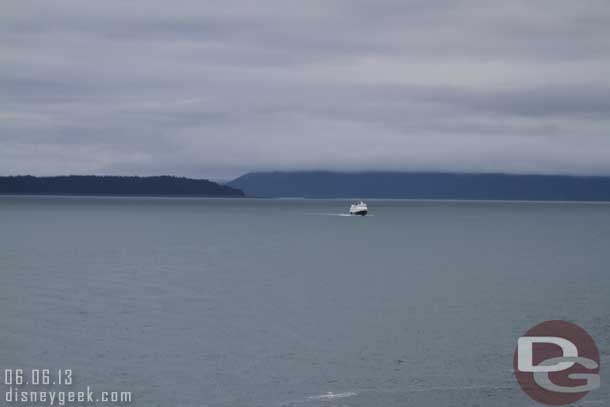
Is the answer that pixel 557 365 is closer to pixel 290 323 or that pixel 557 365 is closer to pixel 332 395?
pixel 332 395

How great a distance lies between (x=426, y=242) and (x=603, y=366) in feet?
291

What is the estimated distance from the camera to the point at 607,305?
159 ft

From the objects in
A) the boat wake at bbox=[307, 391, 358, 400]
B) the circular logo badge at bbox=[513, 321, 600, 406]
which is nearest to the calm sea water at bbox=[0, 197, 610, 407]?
the boat wake at bbox=[307, 391, 358, 400]

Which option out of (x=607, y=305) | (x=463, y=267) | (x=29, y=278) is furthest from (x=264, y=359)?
(x=463, y=267)

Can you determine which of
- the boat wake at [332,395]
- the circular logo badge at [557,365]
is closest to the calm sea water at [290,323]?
the boat wake at [332,395]

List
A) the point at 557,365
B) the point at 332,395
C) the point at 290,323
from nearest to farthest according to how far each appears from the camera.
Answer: the point at 332,395, the point at 557,365, the point at 290,323

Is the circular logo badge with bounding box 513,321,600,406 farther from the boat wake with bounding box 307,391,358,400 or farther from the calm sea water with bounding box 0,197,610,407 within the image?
the boat wake with bounding box 307,391,358,400

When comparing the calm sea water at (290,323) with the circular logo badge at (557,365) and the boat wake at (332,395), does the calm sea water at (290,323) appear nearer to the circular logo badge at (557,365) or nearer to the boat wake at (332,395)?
the boat wake at (332,395)

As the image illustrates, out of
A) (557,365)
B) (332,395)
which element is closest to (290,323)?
(332,395)

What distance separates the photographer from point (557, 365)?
31.1 meters

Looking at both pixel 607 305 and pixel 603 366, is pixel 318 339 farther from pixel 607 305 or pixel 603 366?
pixel 607 305

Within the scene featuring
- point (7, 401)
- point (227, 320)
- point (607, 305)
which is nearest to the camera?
point (7, 401)

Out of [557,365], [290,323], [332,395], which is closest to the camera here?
[332,395]

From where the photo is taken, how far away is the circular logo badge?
2786cm
